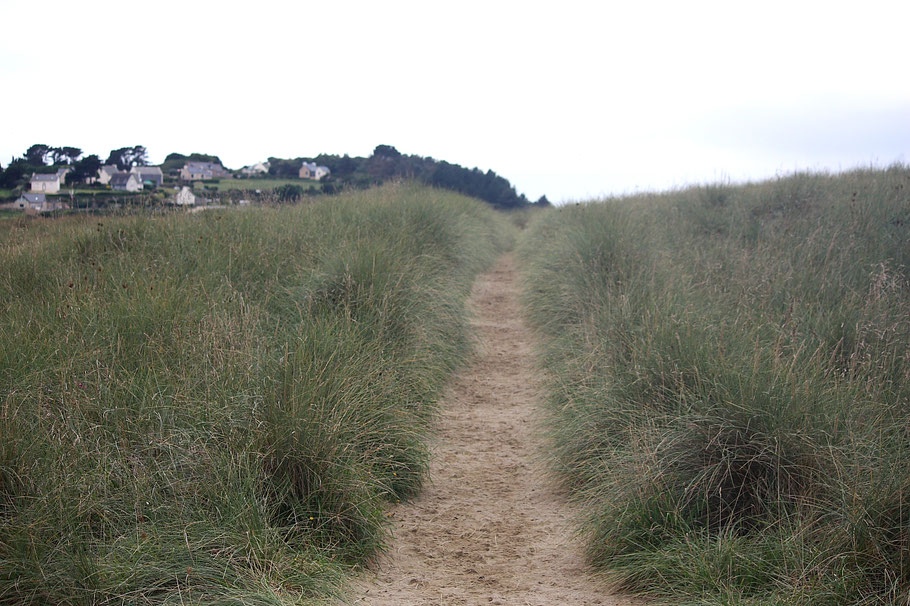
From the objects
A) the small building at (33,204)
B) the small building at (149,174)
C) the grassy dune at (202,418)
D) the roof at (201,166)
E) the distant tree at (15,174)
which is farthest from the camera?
the roof at (201,166)

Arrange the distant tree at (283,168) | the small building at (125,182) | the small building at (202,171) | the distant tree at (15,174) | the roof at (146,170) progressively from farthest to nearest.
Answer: the distant tree at (283,168) → the small building at (202,171) → the roof at (146,170) → the small building at (125,182) → the distant tree at (15,174)

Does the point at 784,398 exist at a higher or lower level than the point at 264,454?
higher

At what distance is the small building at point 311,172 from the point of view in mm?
15226

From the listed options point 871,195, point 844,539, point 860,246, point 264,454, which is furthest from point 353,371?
point 871,195

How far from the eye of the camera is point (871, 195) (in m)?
9.43

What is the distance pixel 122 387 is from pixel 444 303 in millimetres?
4009

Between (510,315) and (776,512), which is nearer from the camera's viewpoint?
(776,512)

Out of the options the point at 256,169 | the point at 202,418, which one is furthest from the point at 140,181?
the point at 202,418

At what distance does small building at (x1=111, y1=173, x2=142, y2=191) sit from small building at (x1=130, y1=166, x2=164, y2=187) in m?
0.09

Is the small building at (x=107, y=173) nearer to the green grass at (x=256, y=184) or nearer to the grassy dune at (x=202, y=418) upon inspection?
the green grass at (x=256, y=184)

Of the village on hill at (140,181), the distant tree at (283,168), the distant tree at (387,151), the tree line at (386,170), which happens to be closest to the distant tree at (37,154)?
the village on hill at (140,181)

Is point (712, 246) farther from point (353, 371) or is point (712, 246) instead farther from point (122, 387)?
point (122, 387)

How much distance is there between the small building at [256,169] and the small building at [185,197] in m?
4.26

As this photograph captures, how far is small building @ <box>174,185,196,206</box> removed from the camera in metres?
9.35
